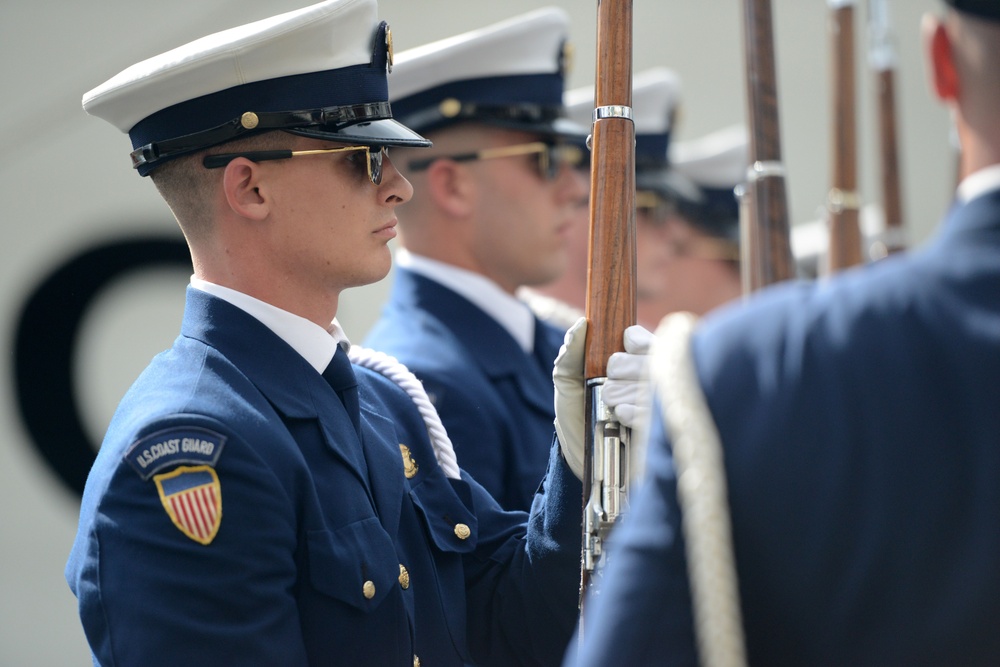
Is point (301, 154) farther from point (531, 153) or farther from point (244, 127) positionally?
point (531, 153)

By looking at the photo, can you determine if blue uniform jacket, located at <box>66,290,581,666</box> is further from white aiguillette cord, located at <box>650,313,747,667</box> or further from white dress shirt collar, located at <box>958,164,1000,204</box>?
white dress shirt collar, located at <box>958,164,1000,204</box>

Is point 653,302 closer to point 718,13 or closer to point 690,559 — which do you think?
point 718,13

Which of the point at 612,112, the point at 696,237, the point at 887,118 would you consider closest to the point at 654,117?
the point at 696,237

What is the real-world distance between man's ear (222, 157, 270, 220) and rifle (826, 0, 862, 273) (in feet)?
8.47

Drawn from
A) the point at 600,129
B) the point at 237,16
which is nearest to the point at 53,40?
the point at 237,16

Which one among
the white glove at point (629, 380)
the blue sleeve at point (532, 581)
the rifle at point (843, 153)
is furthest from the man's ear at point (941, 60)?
the rifle at point (843, 153)

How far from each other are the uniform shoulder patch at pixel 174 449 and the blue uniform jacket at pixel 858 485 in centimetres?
90

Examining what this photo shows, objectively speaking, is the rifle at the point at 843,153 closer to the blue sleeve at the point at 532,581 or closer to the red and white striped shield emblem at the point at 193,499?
the blue sleeve at the point at 532,581

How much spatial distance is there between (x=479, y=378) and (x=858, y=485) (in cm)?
228

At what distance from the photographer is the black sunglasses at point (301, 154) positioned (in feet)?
7.67

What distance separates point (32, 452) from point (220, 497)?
11.7 ft

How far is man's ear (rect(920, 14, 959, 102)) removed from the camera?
1334 millimetres

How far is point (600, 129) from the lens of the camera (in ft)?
7.73

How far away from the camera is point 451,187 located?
382 cm
